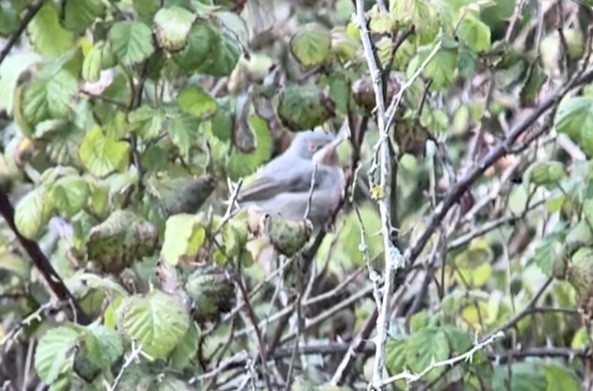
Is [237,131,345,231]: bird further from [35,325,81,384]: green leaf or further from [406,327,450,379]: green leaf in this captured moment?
[35,325,81,384]: green leaf

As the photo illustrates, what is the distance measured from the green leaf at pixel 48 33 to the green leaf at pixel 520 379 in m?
1.15

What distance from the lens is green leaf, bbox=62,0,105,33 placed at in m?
2.66

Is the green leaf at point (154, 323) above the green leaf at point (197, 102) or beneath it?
beneath

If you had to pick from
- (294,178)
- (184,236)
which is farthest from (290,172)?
(184,236)

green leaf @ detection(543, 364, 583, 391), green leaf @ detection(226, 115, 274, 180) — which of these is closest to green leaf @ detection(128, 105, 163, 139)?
green leaf @ detection(226, 115, 274, 180)

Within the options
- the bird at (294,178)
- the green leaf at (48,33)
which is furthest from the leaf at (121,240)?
the bird at (294,178)

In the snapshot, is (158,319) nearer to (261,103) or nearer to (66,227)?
(261,103)

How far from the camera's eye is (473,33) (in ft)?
8.97

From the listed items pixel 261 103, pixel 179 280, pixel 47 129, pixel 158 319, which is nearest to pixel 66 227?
pixel 47 129

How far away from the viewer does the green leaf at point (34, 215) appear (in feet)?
8.91

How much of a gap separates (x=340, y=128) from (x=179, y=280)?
1683 millimetres

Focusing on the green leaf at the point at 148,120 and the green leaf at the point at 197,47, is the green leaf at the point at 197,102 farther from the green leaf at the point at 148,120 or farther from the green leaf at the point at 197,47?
the green leaf at the point at 197,47

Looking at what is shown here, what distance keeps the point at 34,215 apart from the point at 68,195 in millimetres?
87

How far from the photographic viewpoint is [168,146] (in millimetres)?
2984
